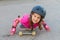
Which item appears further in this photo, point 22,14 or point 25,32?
point 22,14

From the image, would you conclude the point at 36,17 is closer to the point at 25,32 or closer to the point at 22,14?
the point at 25,32

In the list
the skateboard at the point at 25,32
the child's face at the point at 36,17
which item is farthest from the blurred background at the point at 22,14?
the child's face at the point at 36,17

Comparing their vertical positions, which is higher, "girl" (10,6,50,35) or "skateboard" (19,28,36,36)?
"girl" (10,6,50,35)

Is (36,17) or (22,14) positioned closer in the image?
(36,17)

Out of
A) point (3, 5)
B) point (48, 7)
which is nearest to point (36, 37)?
point (48, 7)

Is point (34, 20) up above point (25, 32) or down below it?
above

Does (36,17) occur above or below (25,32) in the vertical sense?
above

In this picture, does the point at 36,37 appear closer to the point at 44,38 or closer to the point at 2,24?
the point at 44,38

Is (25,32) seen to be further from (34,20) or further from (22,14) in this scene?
(22,14)

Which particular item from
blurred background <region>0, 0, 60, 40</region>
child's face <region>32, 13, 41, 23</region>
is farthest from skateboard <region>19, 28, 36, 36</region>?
child's face <region>32, 13, 41, 23</region>

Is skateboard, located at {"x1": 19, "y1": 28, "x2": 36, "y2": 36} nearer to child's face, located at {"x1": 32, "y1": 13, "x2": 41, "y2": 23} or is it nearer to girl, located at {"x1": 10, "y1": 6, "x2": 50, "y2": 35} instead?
girl, located at {"x1": 10, "y1": 6, "x2": 50, "y2": 35}

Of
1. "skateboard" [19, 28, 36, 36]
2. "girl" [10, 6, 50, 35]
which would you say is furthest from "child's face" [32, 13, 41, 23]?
"skateboard" [19, 28, 36, 36]

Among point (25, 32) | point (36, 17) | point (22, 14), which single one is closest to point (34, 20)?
point (36, 17)

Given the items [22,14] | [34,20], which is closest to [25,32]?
[34,20]
